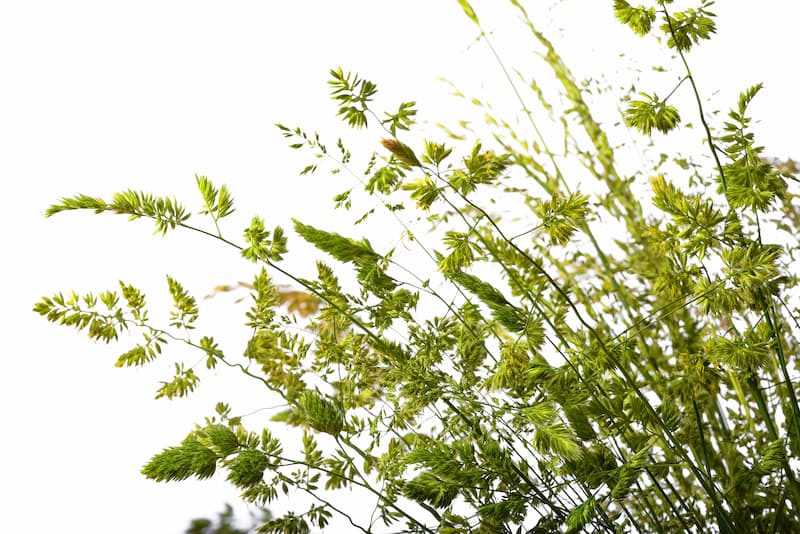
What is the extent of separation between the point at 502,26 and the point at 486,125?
2.46ft

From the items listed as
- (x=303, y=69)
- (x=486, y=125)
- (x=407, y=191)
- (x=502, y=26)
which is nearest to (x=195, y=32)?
(x=303, y=69)

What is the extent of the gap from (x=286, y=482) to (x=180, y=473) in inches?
5.6

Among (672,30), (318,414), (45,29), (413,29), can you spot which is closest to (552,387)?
(318,414)

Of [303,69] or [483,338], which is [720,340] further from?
[303,69]

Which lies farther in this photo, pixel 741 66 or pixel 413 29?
pixel 413 29

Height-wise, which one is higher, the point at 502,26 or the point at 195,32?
the point at 195,32

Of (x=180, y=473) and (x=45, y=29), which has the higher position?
(x=45, y=29)

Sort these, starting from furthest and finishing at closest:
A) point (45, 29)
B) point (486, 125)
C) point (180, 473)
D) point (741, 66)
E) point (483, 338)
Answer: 1. point (45, 29)
2. point (741, 66)
3. point (486, 125)
4. point (483, 338)
5. point (180, 473)

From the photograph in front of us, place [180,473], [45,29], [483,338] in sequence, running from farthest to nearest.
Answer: [45,29] < [483,338] < [180,473]

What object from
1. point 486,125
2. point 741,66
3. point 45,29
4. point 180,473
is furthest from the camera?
point 45,29

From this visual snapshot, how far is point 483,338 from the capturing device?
746 mm

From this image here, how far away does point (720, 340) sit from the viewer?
0.66 metres

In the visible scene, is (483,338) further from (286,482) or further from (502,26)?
(502,26)

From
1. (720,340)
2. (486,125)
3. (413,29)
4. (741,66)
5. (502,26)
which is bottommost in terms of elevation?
(720,340)
